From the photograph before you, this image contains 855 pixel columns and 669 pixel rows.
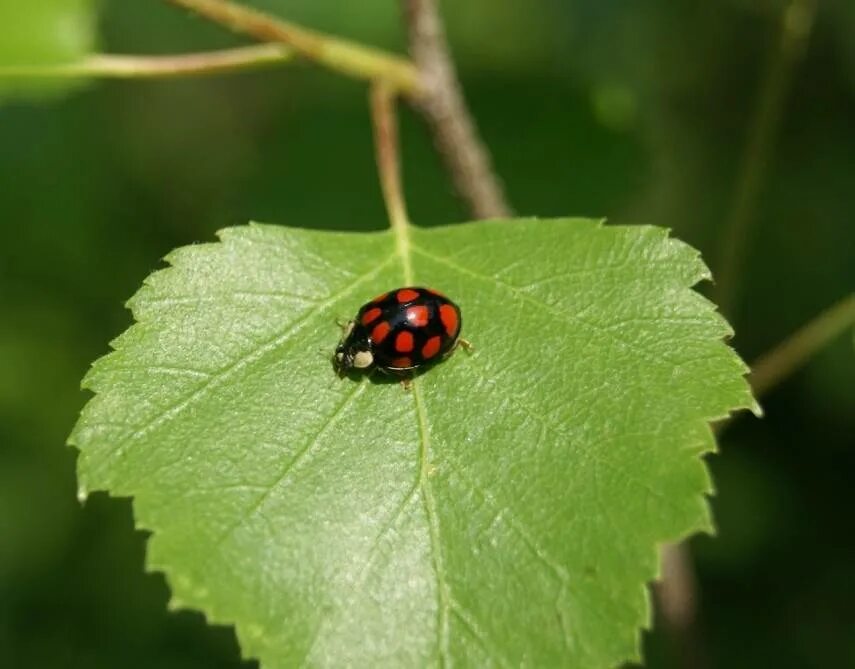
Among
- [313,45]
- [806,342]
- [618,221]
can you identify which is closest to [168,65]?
[313,45]

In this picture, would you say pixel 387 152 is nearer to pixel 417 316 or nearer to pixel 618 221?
pixel 417 316

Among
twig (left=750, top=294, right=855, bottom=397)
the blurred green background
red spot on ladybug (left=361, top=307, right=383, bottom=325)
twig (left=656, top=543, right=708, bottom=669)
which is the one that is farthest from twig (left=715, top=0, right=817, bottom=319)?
the blurred green background

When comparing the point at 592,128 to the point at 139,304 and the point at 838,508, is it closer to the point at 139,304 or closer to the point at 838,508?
the point at 139,304

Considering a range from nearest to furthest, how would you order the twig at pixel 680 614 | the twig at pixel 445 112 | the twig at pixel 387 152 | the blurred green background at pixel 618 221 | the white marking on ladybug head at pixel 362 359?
1. the white marking on ladybug head at pixel 362 359
2. the twig at pixel 387 152
3. the twig at pixel 445 112
4. the twig at pixel 680 614
5. the blurred green background at pixel 618 221

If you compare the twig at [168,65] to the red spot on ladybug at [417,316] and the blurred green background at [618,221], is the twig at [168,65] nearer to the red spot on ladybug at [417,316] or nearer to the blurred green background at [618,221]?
the red spot on ladybug at [417,316]

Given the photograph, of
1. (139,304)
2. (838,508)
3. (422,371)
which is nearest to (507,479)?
(422,371)

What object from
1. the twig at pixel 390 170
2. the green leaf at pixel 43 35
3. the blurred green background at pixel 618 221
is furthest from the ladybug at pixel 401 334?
the blurred green background at pixel 618 221

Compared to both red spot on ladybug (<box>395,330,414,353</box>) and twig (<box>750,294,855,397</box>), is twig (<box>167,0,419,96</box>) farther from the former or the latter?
twig (<box>750,294,855,397</box>)
